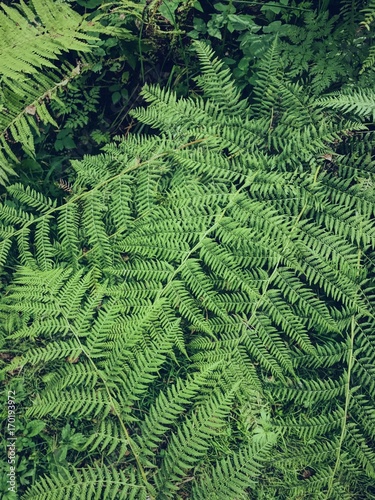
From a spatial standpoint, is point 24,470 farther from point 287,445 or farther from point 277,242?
point 277,242

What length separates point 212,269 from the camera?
103 inches

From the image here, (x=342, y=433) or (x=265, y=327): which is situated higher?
(x=265, y=327)

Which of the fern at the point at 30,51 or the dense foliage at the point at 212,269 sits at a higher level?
the fern at the point at 30,51

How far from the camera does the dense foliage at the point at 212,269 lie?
8.36 ft

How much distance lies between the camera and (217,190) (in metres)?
2.76

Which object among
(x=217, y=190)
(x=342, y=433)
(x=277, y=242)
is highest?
(x=217, y=190)

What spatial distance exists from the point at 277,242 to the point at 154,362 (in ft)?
3.16

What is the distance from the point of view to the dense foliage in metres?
2.55

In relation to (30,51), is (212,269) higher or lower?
lower

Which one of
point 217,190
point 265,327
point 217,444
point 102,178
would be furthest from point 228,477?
point 102,178

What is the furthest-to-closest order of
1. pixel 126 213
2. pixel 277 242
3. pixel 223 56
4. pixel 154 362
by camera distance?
pixel 223 56, pixel 126 213, pixel 277 242, pixel 154 362

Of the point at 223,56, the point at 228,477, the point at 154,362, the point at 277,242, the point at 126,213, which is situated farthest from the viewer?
the point at 223,56

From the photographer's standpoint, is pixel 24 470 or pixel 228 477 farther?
pixel 24 470

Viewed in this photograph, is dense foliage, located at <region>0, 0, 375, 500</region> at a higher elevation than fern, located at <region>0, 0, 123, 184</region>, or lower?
lower
